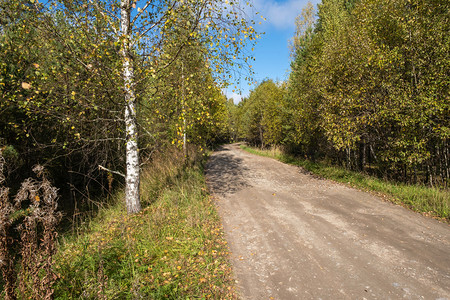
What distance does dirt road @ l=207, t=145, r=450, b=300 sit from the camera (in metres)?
3.59

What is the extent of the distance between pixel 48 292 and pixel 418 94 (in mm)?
11838

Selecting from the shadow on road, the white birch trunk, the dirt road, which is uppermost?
the white birch trunk

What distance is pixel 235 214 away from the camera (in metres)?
6.65

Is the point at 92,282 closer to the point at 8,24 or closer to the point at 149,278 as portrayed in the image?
the point at 149,278

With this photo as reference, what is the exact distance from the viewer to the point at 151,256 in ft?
14.4

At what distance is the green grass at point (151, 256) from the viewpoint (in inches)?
135

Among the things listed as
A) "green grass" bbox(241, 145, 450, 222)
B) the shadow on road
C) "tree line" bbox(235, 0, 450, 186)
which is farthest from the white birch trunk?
"green grass" bbox(241, 145, 450, 222)

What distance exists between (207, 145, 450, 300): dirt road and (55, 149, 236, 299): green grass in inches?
21.4

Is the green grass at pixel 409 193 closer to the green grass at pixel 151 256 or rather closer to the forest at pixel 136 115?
the forest at pixel 136 115

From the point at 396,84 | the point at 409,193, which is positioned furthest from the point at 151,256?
the point at 396,84

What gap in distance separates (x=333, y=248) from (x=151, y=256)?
407 cm

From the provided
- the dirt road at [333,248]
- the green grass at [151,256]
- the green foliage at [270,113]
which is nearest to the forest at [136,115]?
the green grass at [151,256]

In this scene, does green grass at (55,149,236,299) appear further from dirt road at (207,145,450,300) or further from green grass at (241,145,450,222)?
green grass at (241,145,450,222)

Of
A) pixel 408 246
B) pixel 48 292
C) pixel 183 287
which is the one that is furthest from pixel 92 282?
pixel 408 246
